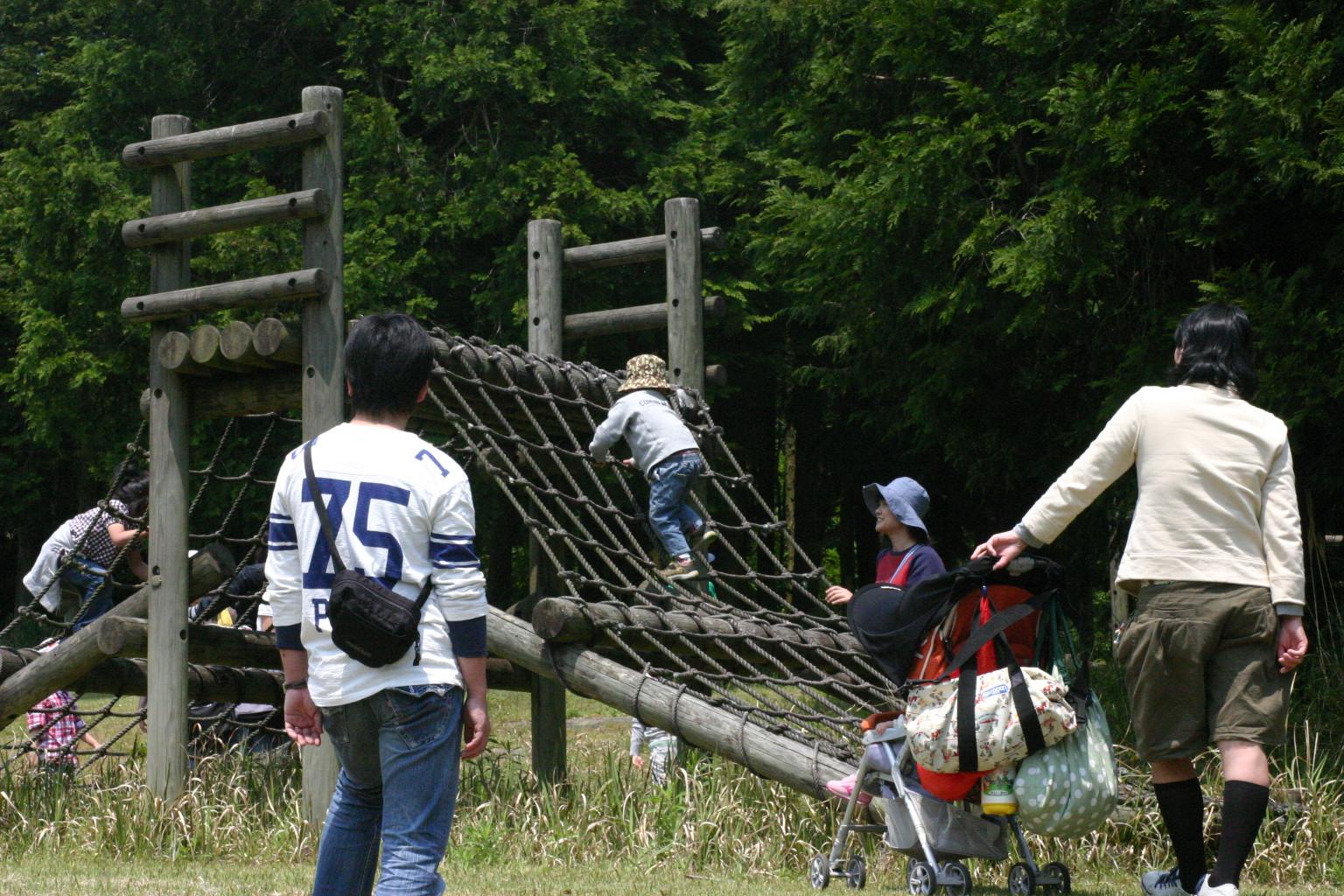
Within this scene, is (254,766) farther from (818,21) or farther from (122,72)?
(122,72)

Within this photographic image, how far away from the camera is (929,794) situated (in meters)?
5.07

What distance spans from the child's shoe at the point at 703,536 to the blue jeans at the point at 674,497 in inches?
1.2

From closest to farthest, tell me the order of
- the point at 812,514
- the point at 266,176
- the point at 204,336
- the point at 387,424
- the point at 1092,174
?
the point at 387,424 → the point at 204,336 → the point at 1092,174 → the point at 266,176 → the point at 812,514

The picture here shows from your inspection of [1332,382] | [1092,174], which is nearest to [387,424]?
[1332,382]

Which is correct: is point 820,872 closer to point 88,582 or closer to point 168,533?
point 168,533

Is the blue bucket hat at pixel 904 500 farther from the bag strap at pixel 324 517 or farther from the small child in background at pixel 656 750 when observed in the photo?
the bag strap at pixel 324 517

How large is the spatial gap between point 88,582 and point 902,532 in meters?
4.97

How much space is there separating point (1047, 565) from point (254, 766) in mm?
4320

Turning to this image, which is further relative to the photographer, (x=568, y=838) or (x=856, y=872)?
(x=568, y=838)

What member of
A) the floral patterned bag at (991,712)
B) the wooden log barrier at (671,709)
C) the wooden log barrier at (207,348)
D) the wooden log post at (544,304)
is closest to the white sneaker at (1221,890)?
the floral patterned bag at (991,712)

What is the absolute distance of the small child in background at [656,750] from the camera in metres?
7.65

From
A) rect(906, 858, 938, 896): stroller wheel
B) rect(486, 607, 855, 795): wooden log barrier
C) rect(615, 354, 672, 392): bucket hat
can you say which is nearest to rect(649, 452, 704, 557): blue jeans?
rect(615, 354, 672, 392): bucket hat

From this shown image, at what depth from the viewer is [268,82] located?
18.1m

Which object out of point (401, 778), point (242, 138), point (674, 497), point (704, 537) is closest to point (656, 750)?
point (704, 537)
